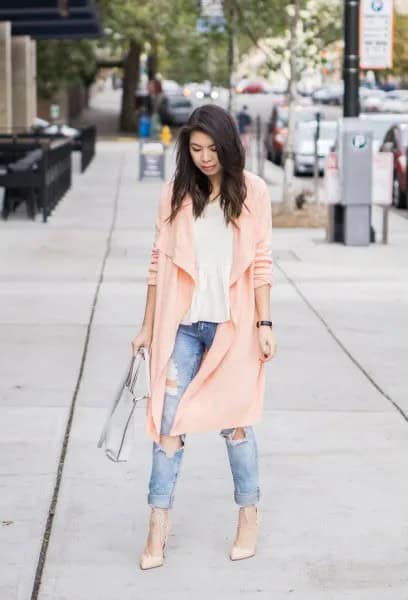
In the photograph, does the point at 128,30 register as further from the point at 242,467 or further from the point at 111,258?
the point at 242,467

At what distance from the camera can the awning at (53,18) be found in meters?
33.9

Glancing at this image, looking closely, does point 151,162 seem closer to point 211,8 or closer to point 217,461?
point 211,8

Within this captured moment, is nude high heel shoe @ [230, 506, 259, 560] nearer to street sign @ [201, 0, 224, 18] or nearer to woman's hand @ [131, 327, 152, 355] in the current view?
woman's hand @ [131, 327, 152, 355]

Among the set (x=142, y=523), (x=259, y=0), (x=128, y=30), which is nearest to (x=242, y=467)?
(x=142, y=523)

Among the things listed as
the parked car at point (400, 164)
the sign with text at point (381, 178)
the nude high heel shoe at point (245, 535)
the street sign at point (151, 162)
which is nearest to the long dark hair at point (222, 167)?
the nude high heel shoe at point (245, 535)

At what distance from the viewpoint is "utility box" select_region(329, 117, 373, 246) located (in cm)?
1736

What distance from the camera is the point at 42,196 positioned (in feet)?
69.3

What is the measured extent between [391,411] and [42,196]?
13.2 m

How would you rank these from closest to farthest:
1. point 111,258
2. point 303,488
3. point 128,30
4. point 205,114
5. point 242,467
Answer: point 205,114
point 242,467
point 303,488
point 111,258
point 128,30

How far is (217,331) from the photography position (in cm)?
543

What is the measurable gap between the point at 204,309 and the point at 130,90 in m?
59.7

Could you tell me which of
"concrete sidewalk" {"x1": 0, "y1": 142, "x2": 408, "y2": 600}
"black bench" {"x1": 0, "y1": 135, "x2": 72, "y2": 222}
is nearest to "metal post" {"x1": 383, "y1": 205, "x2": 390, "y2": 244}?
"concrete sidewalk" {"x1": 0, "y1": 142, "x2": 408, "y2": 600}

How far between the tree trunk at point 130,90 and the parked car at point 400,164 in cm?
3707

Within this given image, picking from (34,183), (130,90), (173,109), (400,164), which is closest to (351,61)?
(34,183)
